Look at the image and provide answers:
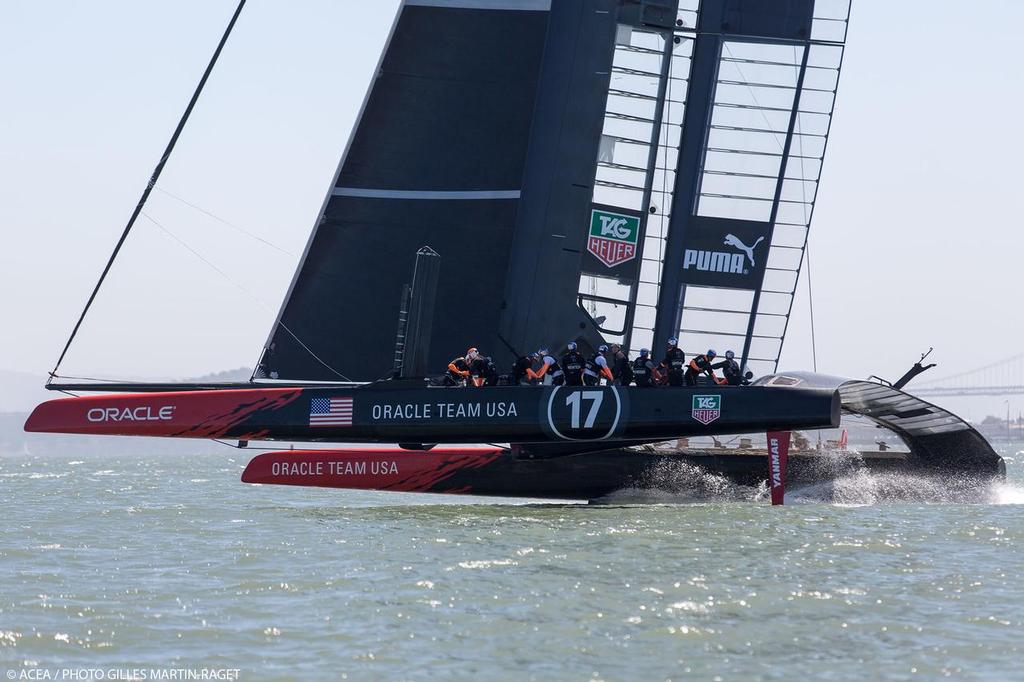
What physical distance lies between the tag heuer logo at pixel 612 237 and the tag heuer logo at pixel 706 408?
121 inches

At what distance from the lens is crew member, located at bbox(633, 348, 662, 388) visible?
15102 millimetres

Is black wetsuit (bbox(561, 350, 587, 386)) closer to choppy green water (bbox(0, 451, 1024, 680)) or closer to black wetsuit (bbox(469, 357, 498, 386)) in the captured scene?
black wetsuit (bbox(469, 357, 498, 386))

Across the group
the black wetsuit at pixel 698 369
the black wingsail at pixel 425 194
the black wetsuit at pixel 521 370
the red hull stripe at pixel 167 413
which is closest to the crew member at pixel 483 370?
the black wetsuit at pixel 521 370

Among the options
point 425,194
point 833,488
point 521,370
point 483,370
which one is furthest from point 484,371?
point 833,488

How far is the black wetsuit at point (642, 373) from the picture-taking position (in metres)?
15.1

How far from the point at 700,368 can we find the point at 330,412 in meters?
4.26

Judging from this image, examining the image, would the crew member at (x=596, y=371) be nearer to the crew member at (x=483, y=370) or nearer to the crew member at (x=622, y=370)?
the crew member at (x=622, y=370)

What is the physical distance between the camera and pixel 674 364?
15.5 meters

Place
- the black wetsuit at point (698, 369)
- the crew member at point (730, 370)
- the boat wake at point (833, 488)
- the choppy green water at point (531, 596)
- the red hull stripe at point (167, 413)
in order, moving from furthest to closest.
→ the boat wake at point (833, 488) → the crew member at point (730, 370) → the black wetsuit at point (698, 369) → the red hull stripe at point (167, 413) → the choppy green water at point (531, 596)

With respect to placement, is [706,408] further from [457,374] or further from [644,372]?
[457,374]

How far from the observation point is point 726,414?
566 inches

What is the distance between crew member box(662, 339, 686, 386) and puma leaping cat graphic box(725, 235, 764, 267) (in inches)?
88.9

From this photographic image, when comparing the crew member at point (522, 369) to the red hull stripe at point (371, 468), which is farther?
the red hull stripe at point (371, 468)

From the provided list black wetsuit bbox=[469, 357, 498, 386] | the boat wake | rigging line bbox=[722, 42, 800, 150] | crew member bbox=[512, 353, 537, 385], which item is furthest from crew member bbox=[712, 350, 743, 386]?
rigging line bbox=[722, 42, 800, 150]
